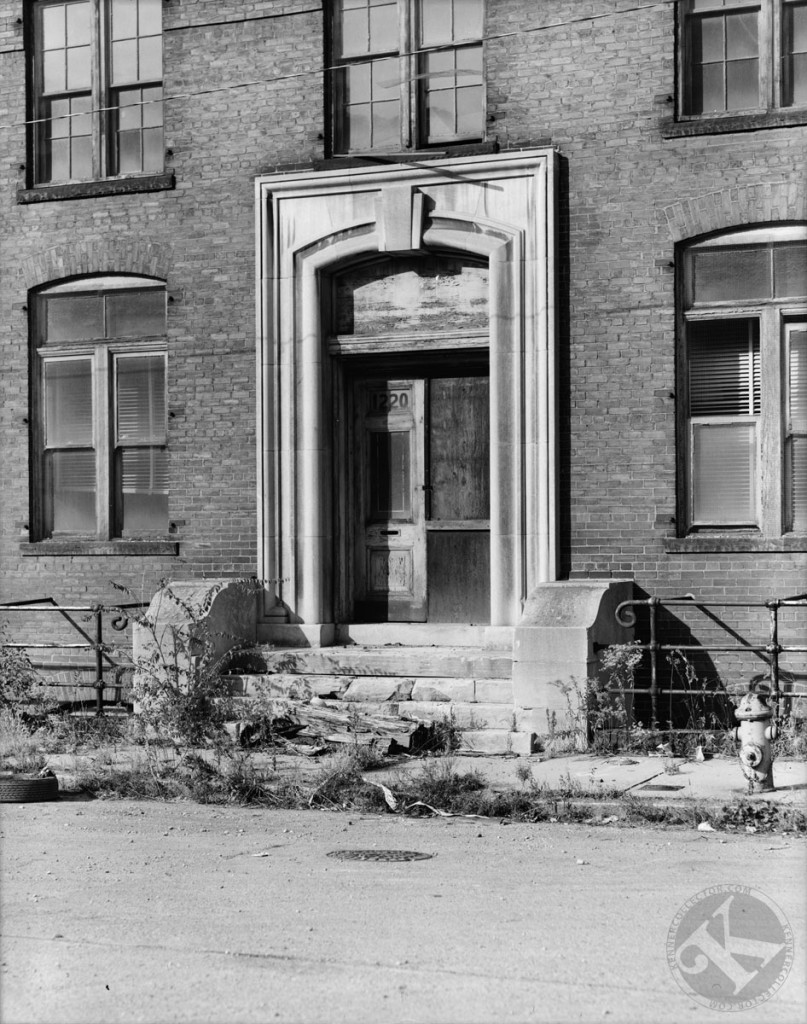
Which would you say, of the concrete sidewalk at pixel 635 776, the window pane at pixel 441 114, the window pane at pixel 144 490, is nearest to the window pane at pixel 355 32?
the window pane at pixel 441 114

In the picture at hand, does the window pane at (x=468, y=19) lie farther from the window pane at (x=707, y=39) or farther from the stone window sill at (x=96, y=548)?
the stone window sill at (x=96, y=548)

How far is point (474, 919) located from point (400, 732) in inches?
193

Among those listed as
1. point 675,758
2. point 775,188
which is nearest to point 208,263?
point 775,188

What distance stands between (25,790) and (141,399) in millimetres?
5709

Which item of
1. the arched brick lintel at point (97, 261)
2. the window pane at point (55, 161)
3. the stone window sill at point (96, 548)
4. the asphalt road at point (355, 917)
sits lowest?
the asphalt road at point (355, 917)

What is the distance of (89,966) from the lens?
574 centimetres

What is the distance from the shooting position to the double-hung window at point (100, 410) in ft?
48.4

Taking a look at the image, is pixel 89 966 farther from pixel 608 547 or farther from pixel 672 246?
pixel 672 246

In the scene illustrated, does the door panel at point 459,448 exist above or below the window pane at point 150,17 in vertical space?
below

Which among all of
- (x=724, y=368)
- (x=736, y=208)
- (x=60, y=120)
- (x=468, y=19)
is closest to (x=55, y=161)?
(x=60, y=120)

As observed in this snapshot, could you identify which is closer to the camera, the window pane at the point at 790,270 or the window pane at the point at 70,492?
the window pane at the point at 790,270

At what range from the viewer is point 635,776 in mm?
10062

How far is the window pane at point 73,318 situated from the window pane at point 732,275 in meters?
6.17
